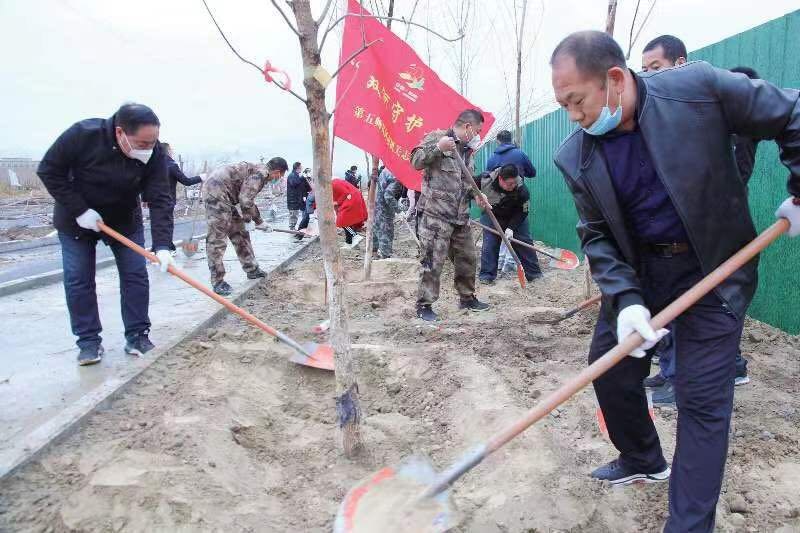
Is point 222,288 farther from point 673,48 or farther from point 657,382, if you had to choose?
point 673,48

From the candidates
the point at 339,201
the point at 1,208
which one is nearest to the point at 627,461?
the point at 339,201

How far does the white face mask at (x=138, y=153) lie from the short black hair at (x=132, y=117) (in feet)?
0.20

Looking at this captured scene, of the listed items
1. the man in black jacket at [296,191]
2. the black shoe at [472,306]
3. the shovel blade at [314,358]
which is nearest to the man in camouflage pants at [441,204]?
the black shoe at [472,306]

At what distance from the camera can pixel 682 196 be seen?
1.82m

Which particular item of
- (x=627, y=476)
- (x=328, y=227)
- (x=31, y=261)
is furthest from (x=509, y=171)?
(x=31, y=261)

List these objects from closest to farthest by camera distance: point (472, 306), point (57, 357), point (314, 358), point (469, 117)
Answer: point (314, 358), point (57, 357), point (469, 117), point (472, 306)

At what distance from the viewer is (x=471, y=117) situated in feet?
16.5

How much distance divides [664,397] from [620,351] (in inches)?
62.2

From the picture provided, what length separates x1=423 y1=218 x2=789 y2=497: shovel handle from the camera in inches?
72.9

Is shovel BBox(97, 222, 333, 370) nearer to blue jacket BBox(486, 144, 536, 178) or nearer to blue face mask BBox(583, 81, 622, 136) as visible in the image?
blue face mask BBox(583, 81, 622, 136)

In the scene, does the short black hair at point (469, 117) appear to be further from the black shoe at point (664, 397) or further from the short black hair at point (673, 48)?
the black shoe at point (664, 397)

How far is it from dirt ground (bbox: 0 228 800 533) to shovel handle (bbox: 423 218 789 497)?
402mm

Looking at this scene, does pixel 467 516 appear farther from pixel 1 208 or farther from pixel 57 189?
pixel 1 208

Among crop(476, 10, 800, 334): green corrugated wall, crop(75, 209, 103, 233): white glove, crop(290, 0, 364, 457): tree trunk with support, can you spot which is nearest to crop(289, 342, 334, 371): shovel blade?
crop(290, 0, 364, 457): tree trunk with support
